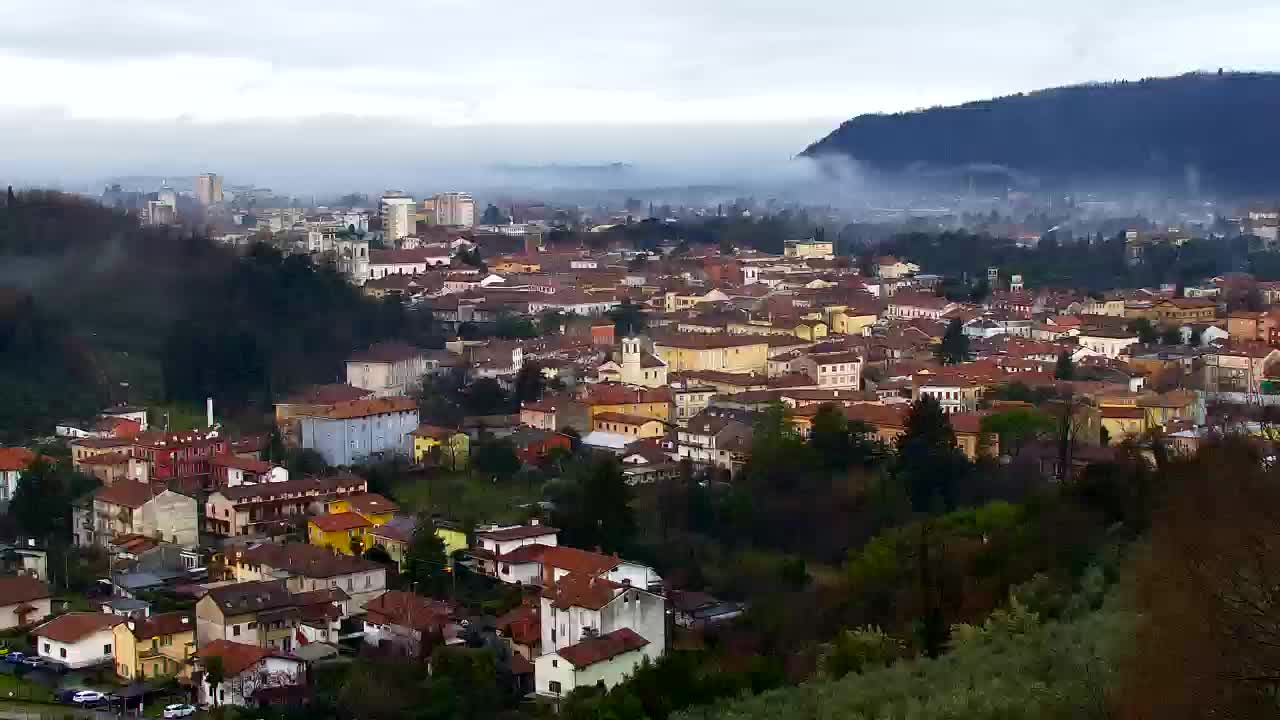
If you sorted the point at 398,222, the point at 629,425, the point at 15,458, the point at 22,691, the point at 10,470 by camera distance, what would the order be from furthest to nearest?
1. the point at 398,222
2. the point at 629,425
3. the point at 15,458
4. the point at 10,470
5. the point at 22,691

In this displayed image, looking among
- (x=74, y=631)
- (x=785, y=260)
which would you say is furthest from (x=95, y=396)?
(x=785, y=260)

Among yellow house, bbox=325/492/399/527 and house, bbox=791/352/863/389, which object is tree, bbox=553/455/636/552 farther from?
house, bbox=791/352/863/389

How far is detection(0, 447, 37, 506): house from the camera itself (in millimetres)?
18094

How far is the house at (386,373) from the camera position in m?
24.5

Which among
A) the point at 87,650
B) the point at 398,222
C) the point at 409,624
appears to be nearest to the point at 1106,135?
the point at 398,222

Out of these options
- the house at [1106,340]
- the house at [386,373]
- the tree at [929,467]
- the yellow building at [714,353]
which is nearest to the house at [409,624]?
the tree at [929,467]

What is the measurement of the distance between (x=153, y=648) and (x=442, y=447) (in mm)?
6937

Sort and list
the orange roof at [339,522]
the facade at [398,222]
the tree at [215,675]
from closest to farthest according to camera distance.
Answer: the tree at [215,675] → the orange roof at [339,522] → the facade at [398,222]

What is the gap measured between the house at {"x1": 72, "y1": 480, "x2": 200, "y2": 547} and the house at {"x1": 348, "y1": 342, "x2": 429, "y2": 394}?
23.8ft

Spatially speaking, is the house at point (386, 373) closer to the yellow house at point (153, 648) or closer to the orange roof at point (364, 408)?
the orange roof at point (364, 408)

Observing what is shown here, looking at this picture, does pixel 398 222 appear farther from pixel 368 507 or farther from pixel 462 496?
pixel 368 507

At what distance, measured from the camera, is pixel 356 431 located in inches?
800

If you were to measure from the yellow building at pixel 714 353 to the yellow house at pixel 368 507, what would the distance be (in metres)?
8.78

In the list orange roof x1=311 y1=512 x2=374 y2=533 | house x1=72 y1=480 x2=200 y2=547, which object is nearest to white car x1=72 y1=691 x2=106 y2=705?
orange roof x1=311 y1=512 x2=374 y2=533
